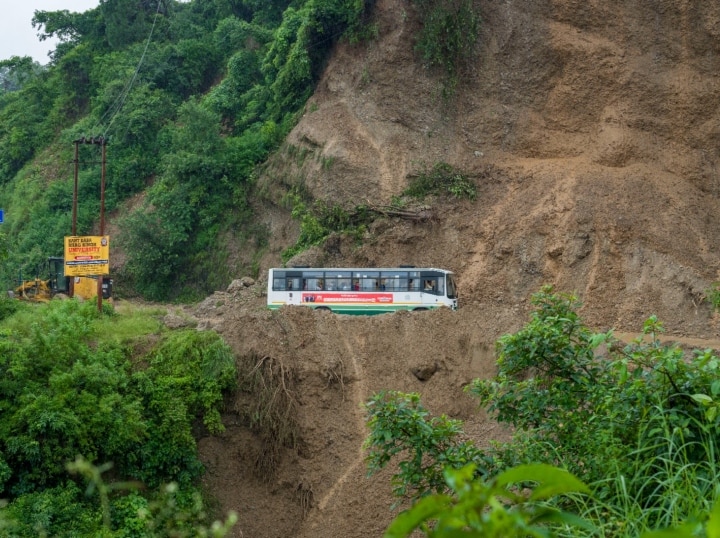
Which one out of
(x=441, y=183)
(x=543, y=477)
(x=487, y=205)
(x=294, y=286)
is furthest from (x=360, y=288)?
(x=543, y=477)

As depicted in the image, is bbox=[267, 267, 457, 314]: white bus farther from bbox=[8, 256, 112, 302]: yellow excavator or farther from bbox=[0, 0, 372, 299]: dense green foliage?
bbox=[8, 256, 112, 302]: yellow excavator

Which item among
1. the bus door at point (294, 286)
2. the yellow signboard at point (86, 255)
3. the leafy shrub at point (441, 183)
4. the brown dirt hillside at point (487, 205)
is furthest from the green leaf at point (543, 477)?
the leafy shrub at point (441, 183)

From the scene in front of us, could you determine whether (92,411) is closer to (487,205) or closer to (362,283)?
(362,283)

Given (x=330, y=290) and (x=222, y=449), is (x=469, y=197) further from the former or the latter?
(x=222, y=449)

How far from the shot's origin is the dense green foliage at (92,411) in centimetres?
1600

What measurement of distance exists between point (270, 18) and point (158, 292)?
1673cm

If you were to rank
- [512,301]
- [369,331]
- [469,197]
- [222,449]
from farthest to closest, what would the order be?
[469,197] → [512,301] → [369,331] → [222,449]

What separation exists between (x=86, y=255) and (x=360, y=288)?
773 centimetres

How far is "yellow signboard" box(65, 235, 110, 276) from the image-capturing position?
23.3 metres

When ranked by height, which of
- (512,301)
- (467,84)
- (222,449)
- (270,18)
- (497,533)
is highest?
(270,18)

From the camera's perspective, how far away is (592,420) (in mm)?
7992

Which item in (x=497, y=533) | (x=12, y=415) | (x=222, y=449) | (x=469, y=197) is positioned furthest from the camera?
(x=469, y=197)

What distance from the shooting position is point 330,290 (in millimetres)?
25188

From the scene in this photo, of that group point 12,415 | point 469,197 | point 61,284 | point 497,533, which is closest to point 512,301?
point 469,197
